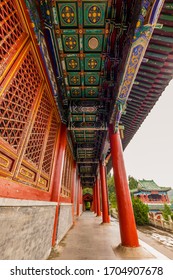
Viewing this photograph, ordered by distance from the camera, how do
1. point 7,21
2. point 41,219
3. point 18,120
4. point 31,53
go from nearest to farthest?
point 7,21 < point 18,120 < point 41,219 < point 31,53

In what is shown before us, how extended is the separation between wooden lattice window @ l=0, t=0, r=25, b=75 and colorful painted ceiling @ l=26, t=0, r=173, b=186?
1.22ft

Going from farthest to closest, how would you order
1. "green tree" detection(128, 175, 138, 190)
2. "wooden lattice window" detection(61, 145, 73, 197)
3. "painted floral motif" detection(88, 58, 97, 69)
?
1. "green tree" detection(128, 175, 138, 190)
2. "wooden lattice window" detection(61, 145, 73, 197)
3. "painted floral motif" detection(88, 58, 97, 69)

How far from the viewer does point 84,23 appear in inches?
133

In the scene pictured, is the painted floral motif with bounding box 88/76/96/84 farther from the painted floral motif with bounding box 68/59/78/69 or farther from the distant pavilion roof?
the distant pavilion roof

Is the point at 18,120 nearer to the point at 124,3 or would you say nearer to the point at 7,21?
the point at 7,21

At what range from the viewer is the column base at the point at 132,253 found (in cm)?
355

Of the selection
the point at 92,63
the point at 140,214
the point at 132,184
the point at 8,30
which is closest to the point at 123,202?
the point at 92,63

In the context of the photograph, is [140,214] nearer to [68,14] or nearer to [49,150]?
[49,150]

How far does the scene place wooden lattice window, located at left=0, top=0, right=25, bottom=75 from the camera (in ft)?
7.60

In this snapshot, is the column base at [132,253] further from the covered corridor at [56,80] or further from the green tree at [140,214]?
the green tree at [140,214]

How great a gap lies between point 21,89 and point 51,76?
56.9 inches

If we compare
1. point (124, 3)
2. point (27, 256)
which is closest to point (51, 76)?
point (124, 3)

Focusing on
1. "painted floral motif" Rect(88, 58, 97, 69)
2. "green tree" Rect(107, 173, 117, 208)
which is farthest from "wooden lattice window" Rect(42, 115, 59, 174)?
"green tree" Rect(107, 173, 117, 208)

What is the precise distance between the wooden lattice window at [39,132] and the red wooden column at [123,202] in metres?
2.72
